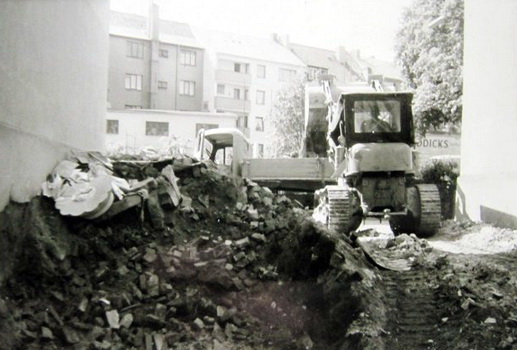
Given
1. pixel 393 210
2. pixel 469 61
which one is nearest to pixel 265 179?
pixel 393 210

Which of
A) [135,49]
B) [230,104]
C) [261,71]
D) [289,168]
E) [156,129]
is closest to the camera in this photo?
[289,168]

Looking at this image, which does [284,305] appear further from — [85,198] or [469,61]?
[469,61]

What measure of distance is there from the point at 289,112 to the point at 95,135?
868 inches

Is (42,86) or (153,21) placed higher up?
(153,21)

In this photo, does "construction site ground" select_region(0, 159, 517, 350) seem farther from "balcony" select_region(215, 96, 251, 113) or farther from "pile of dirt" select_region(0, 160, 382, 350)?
"balcony" select_region(215, 96, 251, 113)

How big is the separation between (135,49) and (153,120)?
5803 millimetres

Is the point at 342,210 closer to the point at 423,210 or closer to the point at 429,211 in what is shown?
the point at 423,210

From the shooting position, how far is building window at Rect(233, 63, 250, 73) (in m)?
39.8

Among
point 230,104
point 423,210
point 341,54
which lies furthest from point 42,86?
point 341,54

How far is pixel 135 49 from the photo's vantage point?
34688mm

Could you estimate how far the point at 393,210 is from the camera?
9695mm

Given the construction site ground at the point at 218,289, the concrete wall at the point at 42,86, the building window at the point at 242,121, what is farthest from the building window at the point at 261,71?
the construction site ground at the point at 218,289

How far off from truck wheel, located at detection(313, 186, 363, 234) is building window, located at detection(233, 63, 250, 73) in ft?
104

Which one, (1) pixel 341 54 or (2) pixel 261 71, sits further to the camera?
(1) pixel 341 54
